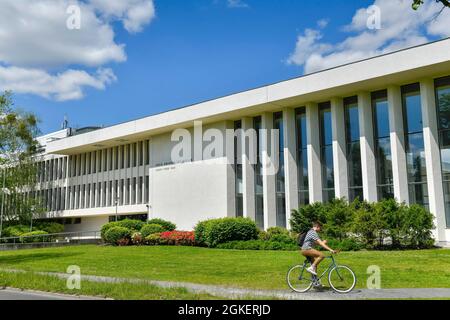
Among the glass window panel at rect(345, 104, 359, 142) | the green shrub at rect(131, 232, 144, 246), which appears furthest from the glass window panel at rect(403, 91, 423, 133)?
the green shrub at rect(131, 232, 144, 246)

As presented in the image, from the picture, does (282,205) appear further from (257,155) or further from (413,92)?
(413,92)

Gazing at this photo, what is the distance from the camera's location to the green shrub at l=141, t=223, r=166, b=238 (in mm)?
32094

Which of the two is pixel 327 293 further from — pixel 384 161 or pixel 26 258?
pixel 26 258

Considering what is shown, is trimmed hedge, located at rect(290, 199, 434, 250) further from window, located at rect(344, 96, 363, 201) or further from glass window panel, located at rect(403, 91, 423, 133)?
glass window panel, located at rect(403, 91, 423, 133)

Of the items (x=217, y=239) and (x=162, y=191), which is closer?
(x=217, y=239)

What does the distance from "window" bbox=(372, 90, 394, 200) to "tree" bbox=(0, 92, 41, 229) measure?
3376 cm

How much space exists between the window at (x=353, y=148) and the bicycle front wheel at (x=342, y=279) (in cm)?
1654

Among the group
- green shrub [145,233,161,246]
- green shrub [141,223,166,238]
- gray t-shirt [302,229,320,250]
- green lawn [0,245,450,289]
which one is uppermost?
green shrub [141,223,166,238]

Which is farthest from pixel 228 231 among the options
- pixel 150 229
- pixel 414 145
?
pixel 414 145

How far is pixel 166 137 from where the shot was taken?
39438mm

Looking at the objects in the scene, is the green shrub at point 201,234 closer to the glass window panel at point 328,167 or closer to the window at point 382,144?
the glass window panel at point 328,167

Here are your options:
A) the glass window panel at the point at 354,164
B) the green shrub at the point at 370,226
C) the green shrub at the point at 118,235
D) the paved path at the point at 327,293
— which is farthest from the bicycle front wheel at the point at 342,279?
the green shrub at the point at 118,235

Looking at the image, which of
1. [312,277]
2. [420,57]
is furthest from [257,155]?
[312,277]
